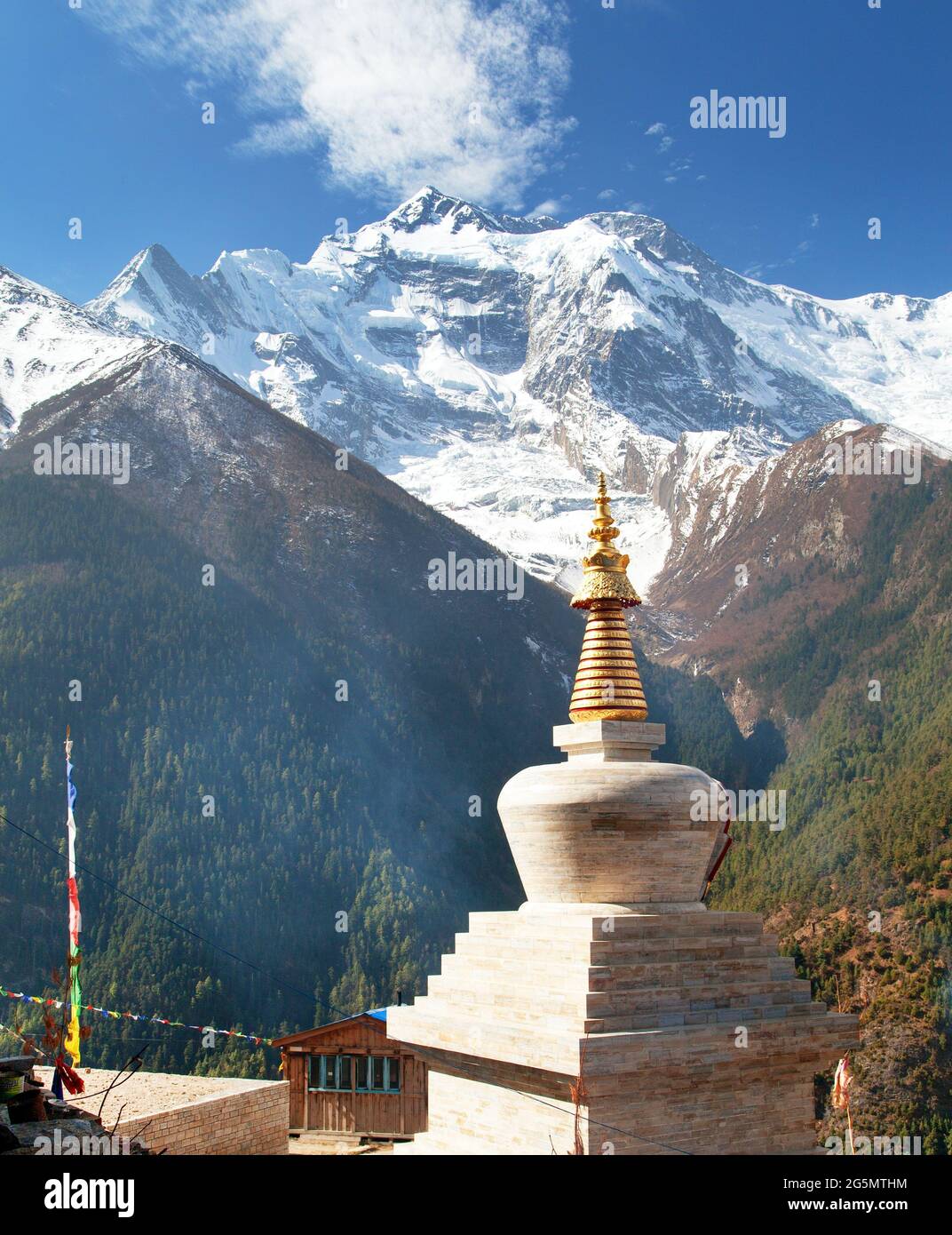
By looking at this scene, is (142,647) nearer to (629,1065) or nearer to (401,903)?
(401,903)

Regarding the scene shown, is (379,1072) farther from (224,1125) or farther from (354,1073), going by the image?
(224,1125)

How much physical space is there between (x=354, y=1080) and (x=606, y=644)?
35.1 feet

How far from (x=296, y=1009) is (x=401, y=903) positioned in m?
9.75

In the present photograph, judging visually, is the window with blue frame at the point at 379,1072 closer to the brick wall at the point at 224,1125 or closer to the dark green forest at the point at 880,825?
the brick wall at the point at 224,1125

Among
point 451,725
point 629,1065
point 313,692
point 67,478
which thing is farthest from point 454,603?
point 629,1065

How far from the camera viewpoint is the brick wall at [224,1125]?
696 inches

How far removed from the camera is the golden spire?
49.7ft

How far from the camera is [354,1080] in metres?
21.7

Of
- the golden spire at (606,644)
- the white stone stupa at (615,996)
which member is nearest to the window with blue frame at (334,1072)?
the white stone stupa at (615,996)

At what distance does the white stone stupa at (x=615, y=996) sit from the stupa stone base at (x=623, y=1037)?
2 cm

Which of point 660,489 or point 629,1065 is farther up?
point 660,489

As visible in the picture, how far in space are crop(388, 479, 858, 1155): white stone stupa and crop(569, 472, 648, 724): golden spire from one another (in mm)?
40

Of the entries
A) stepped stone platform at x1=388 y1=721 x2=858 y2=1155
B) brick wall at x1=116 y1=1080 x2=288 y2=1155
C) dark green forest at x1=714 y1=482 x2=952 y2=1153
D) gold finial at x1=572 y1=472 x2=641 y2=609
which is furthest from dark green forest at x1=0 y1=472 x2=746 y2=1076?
gold finial at x1=572 y1=472 x2=641 y2=609

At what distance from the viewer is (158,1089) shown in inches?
817
